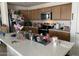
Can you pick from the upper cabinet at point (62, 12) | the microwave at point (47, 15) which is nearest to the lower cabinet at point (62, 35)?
the upper cabinet at point (62, 12)

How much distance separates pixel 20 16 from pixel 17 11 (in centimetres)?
36

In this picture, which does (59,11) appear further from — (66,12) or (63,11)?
(66,12)

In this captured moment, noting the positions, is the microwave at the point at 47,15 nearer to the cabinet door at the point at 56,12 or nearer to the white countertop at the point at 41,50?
the cabinet door at the point at 56,12

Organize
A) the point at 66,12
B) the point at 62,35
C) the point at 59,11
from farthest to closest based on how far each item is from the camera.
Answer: the point at 59,11 < the point at 66,12 < the point at 62,35

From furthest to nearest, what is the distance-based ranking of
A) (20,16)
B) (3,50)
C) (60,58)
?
1. (20,16)
2. (3,50)
3. (60,58)

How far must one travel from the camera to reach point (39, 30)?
15.6 ft

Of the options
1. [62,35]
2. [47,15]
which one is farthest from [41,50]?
[47,15]

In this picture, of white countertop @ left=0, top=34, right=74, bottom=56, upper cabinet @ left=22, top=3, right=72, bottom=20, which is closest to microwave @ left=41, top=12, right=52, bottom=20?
upper cabinet @ left=22, top=3, right=72, bottom=20

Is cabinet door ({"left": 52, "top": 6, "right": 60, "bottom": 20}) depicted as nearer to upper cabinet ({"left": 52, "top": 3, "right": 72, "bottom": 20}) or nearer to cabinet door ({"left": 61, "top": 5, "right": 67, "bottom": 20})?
upper cabinet ({"left": 52, "top": 3, "right": 72, "bottom": 20})

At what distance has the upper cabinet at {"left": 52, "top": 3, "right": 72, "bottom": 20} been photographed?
142 inches

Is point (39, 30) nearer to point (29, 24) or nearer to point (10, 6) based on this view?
point (29, 24)

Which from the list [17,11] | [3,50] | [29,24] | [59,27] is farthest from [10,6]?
[3,50]

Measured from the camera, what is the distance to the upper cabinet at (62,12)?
3.61m

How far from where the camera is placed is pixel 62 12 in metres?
3.84
